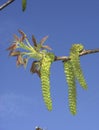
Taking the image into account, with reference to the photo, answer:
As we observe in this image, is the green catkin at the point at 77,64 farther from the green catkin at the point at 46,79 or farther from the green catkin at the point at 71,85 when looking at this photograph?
the green catkin at the point at 46,79

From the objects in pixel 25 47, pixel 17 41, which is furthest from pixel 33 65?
pixel 17 41

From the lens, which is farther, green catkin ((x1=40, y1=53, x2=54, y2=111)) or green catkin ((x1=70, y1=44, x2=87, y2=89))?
green catkin ((x1=70, y1=44, x2=87, y2=89))

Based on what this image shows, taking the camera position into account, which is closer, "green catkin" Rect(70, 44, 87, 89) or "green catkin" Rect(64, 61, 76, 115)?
"green catkin" Rect(64, 61, 76, 115)

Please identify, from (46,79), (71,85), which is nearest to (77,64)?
(71,85)

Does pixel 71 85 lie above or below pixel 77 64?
below

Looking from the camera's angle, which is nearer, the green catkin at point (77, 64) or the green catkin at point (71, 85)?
the green catkin at point (71, 85)

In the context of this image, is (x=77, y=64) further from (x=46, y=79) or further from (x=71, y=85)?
(x=46, y=79)

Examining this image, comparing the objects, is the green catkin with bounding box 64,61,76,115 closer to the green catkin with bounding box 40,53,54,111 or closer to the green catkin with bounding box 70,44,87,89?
the green catkin with bounding box 70,44,87,89

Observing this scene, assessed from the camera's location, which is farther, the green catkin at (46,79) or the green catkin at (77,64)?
the green catkin at (77,64)

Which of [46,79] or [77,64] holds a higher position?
[77,64]

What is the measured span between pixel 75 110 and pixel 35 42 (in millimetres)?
1570

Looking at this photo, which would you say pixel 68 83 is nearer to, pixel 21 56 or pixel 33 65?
pixel 33 65

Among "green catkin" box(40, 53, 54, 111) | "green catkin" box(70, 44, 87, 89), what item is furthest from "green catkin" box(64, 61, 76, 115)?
"green catkin" box(40, 53, 54, 111)

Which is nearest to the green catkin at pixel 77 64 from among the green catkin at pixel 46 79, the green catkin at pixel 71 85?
the green catkin at pixel 71 85
